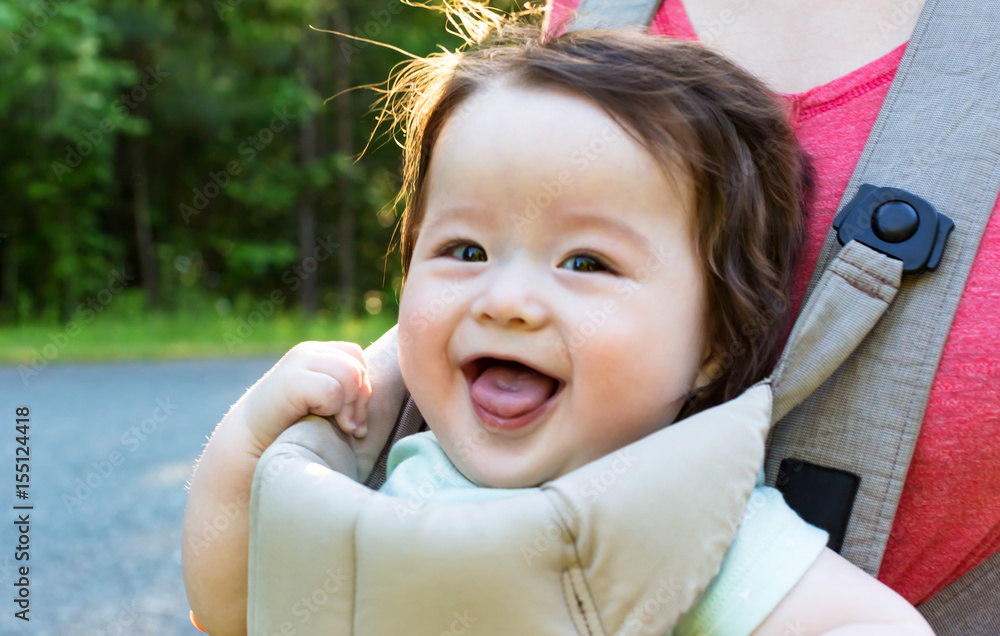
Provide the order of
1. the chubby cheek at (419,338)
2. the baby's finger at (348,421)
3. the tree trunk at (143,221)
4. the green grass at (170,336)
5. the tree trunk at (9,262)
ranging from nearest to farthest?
the chubby cheek at (419,338)
the baby's finger at (348,421)
the green grass at (170,336)
the tree trunk at (9,262)
the tree trunk at (143,221)

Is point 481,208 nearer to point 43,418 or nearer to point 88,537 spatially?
point 88,537

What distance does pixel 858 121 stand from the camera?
132cm

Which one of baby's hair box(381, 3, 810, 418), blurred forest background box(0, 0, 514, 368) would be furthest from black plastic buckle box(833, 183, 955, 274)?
blurred forest background box(0, 0, 514, 368)

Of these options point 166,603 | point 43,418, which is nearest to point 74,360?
point 43,418

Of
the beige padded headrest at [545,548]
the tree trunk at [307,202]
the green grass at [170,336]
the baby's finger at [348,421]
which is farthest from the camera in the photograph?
the tree trunk at [307,202]

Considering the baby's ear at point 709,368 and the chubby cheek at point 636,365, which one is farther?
the baby's ear at point 709,368

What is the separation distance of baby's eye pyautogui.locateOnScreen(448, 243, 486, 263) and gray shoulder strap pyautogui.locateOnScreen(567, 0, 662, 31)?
515 mm

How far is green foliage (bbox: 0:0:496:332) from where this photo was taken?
13344 mm

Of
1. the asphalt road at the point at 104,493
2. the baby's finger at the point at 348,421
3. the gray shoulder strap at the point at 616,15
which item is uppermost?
the gray shoulder strap at the point at 616,15

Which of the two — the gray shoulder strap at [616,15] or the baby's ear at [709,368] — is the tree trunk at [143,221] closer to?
the gray shoulder strap at [616,15]

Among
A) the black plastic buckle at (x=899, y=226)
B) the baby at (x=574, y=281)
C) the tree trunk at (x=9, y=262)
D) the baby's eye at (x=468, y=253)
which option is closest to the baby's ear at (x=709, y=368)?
the baby at (x=574, y=281)

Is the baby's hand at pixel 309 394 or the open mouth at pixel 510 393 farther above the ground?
the open mouth at pixel 510 393

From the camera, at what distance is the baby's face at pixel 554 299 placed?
47.3 inches

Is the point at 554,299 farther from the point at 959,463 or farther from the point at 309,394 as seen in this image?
the point at 959,463
